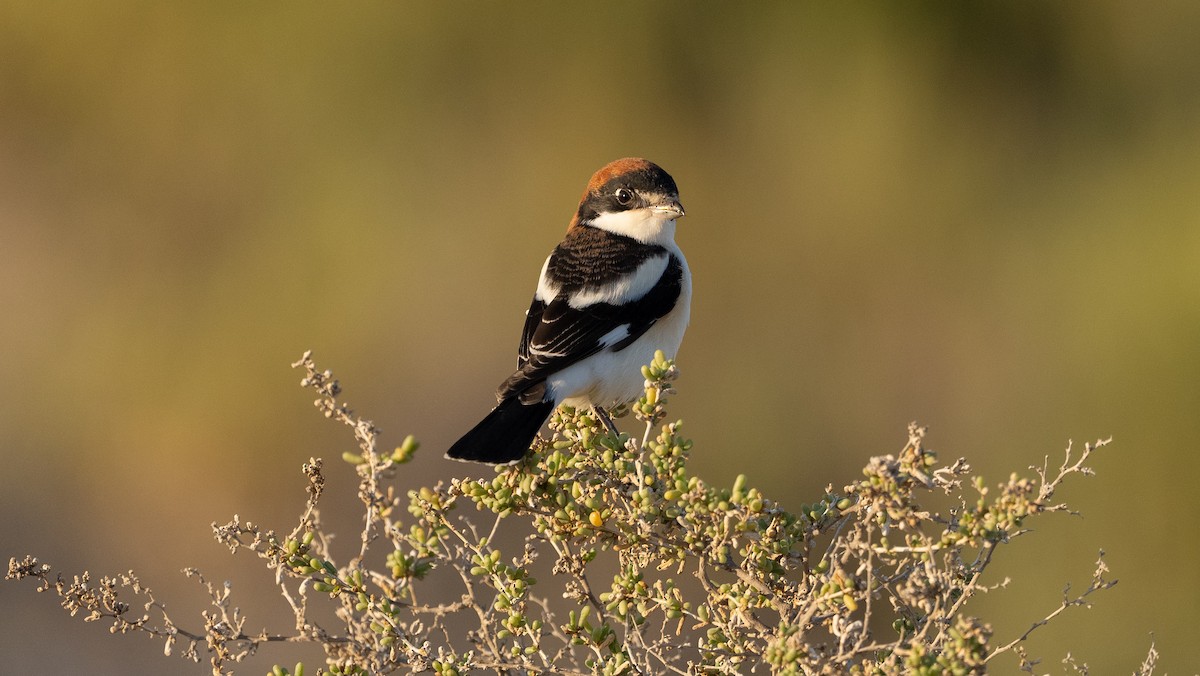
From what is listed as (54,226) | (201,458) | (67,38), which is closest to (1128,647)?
(201,458)

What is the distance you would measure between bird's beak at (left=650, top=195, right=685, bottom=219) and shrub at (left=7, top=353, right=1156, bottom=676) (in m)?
1.41

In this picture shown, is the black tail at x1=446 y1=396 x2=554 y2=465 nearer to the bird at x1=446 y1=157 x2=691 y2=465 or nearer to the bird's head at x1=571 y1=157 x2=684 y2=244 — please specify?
the bird at x1=446 y1=157 x2=691 y2=465

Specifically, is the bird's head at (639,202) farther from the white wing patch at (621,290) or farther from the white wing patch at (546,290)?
the white wing patch at (546,290)

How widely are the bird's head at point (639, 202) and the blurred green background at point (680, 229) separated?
3.82 m

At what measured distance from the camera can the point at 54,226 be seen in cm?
948

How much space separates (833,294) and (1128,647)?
9.83ft

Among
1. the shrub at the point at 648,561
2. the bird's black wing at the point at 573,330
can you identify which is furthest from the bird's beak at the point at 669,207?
the shrub at the point at 648,561

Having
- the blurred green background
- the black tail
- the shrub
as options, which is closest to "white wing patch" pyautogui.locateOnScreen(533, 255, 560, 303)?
the black tail

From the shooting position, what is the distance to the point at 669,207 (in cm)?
423

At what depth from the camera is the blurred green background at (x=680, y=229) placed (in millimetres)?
7957

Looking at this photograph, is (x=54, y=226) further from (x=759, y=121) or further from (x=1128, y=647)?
(x=1128, y=647)

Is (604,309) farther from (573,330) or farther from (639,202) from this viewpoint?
(639,202)

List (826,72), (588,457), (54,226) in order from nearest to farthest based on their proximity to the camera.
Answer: (588,457), (826,72), (54,226)

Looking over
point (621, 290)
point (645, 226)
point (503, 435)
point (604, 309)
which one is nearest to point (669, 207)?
point (645, 226)
